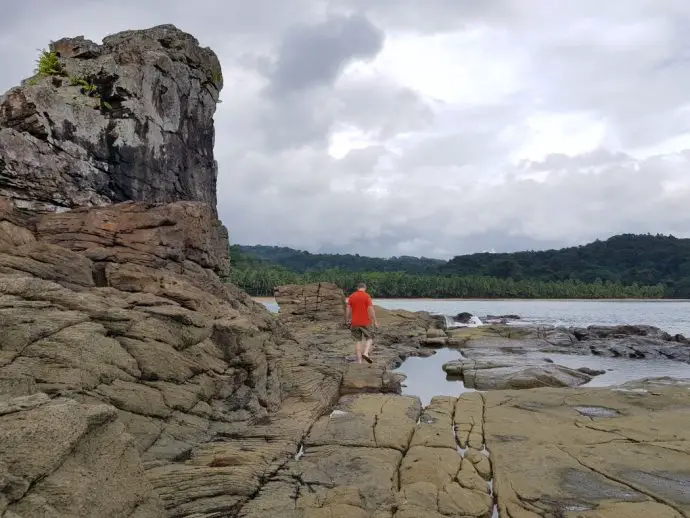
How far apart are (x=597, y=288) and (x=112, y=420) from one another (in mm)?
143928

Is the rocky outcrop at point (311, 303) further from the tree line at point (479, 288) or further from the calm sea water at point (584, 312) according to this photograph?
the tree line at point (479, 288)

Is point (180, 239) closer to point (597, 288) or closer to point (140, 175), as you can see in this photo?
point (140, 175)

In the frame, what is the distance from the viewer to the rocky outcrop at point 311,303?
3641cm

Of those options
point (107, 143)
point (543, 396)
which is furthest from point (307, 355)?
point (107, 143)

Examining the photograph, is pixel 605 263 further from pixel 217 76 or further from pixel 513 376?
pixel 217 76

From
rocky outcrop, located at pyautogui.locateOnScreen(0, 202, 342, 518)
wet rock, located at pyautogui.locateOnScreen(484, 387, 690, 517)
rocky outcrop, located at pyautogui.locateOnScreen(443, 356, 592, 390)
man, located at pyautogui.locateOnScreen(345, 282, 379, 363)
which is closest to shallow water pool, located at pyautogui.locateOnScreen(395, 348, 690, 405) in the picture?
rocky outcrop, located at pyautogui.locateOnScreen(443, 356, 592, 390)

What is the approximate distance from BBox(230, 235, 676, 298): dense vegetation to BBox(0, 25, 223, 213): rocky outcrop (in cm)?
8407

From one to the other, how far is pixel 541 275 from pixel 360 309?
156319 mm

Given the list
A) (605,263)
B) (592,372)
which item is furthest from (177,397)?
(605,263)

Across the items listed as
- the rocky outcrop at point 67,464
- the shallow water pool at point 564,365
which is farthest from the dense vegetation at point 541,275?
the rocky outcrop at point 67,464

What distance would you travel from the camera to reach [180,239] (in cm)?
1280

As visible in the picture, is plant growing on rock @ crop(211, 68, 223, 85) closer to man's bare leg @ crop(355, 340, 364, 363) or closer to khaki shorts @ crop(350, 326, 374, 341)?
khaki shorts @ crop(350, 326, 374, 341)

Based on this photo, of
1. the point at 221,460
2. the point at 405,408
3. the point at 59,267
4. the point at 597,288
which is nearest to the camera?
the point at 221,460

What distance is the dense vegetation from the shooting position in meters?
124
